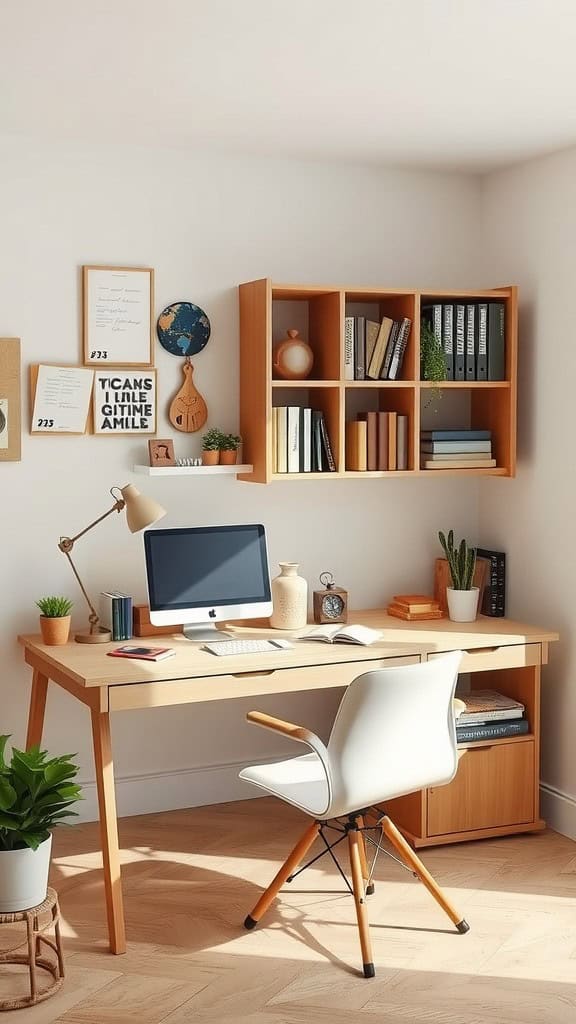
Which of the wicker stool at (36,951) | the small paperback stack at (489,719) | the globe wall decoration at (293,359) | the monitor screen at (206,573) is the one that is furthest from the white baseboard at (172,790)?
the globe wall decoration at (293,359)

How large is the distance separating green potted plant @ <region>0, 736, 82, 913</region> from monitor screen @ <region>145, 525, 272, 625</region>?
943mm

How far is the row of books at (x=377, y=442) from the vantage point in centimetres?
425

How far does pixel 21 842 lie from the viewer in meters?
3.10

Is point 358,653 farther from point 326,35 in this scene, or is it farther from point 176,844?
→ point 326,35

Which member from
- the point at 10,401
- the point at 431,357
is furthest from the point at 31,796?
the point at 431,357

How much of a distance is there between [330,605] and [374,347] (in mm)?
982

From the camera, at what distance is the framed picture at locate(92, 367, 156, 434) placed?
416cm

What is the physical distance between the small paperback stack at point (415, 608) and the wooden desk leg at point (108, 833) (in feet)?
4.79

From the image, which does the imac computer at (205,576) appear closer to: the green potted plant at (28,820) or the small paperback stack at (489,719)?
the small paperback stack at (489,719)

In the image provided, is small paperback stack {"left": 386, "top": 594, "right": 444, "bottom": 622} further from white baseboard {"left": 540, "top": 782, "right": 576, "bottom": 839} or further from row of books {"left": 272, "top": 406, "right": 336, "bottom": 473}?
white baseboard {"left": 540, "top": 782, "right": 576, "bottom": 839}

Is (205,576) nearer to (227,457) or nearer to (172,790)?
(227,457)

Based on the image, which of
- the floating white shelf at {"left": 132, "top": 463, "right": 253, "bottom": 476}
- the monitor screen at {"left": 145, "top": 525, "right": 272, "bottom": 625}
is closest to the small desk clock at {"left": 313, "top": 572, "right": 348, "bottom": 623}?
the monitor screen at {"left": 145, "top": 525, "right": 272, "bottom": 625}

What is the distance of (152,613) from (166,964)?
47.7 inches

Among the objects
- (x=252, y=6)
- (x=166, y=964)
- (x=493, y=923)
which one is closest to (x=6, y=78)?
(x=252, y=6)
